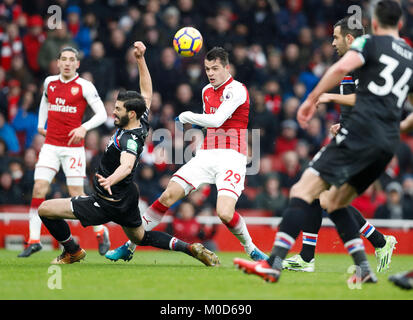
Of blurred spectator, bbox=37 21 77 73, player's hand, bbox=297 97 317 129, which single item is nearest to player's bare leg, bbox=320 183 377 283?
player's hand, bbox=297 97 317 129

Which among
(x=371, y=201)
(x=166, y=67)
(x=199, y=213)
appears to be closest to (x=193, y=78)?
(x=166, y=67)

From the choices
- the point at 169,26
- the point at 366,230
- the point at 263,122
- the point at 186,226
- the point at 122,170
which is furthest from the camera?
the point at 169,26

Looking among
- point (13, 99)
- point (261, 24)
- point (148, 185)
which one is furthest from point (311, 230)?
point (261, 24)

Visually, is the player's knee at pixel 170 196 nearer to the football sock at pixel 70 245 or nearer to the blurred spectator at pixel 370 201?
the football sock at pixel 70 245

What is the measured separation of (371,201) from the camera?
15.0 metres

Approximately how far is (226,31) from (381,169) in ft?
33.9

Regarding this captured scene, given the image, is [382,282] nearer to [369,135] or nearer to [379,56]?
[369,135]

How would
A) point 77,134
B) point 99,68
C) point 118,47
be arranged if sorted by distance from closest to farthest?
1. point 77,134
2. point 99,68
3. point 118,47

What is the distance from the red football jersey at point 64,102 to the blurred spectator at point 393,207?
642 centimetres

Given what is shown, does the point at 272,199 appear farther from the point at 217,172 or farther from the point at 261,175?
the point at 217,172

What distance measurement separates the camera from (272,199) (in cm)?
1416

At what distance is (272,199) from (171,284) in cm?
761

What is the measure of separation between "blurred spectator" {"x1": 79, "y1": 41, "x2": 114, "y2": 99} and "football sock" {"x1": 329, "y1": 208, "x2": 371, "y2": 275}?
29.6 ft

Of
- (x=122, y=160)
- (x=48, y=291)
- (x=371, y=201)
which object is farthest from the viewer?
(x=371, y=201)
